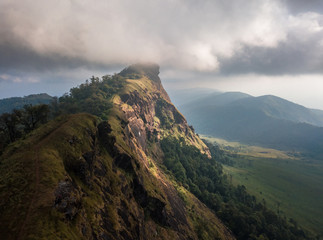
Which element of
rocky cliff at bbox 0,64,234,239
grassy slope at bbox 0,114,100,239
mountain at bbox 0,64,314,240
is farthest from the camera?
mountain at bbox 0,64,314,240

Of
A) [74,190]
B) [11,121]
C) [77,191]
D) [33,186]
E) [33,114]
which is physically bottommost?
[77,191]

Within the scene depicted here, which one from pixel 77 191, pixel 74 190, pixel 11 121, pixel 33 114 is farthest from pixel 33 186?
pixel 33 114

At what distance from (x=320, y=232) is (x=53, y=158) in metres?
270

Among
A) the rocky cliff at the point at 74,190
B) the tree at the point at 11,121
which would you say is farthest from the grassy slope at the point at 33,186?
the tree at the point at 11,121

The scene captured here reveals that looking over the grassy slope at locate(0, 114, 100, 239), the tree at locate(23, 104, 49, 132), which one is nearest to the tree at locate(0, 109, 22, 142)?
the tree at locate(23, 104, 49, 132)

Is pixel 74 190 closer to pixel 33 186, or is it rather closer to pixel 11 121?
pixel 33 186

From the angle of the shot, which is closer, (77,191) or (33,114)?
(77,191)

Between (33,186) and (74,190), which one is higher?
(33,186)

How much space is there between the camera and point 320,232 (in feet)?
612

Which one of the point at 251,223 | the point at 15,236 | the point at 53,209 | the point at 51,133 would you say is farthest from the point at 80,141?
the point at 251,223

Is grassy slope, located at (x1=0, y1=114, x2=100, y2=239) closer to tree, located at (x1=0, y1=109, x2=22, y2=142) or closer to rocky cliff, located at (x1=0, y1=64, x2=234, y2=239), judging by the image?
rocky cliff, located at (x1=0, y1=64, x2=234, y2=239)

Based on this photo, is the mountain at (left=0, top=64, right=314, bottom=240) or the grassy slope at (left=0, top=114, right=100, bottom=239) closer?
the grassy slope at (left=0, top=114, right=100, bottom=239)

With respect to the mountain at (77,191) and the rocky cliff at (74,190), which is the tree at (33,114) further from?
the rocky cliff at (74,190)

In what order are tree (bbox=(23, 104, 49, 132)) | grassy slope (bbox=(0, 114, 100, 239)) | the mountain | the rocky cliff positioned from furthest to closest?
tree (bbox=(23, 104, 49, 132)) → the mountain → the rocky cliff → grassy slope (bbox=(0, 114, 100, 239))
